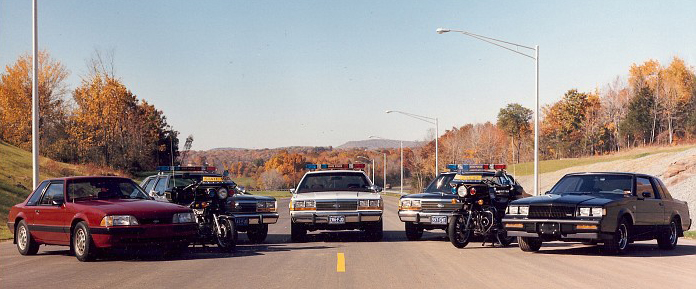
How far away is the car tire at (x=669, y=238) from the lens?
618 inches

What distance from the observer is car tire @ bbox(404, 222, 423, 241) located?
58.8 ft

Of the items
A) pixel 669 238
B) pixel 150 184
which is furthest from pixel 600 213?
pixel 150 184

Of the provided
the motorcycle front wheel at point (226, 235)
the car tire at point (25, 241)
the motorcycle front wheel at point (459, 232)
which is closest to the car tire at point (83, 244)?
the car tire at point (25, 241)

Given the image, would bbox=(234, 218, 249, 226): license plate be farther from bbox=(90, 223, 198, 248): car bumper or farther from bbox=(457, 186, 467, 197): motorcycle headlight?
bbox=(457, 186, 467, 197): motorcycle headlight

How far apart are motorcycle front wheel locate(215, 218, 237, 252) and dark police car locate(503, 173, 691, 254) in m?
5.38

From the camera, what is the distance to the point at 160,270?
1172 cm

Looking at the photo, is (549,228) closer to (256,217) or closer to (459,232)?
(459,232)

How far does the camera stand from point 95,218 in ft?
42.0

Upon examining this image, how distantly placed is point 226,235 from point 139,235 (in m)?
2.21

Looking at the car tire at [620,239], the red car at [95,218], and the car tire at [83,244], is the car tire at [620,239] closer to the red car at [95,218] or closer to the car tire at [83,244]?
the red car at [95,218]

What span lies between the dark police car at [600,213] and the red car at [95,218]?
21.1ft

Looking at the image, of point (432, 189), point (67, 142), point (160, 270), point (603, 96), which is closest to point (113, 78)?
point (67, 142)

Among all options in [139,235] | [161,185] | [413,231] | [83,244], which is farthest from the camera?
[161,185]

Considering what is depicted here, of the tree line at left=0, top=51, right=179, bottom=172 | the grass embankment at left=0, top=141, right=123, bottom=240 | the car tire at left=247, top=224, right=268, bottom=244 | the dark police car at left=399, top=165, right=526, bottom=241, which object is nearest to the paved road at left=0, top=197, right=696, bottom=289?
the dark police car at left=399, top=165, right=526, bottom=241
